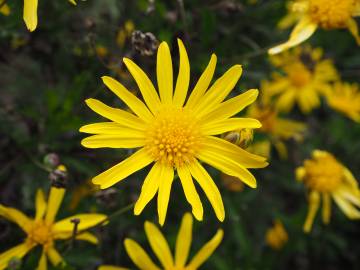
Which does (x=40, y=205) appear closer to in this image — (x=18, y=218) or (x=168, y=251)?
(x=18, y=218)

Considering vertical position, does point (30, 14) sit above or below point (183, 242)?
above

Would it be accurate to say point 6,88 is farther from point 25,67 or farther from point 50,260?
point 50,260

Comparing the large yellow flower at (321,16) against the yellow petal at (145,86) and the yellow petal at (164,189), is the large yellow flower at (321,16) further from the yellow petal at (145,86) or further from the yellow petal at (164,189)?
the yellow petal at (164,189)

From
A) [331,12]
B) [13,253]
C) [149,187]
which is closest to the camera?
[149,187]

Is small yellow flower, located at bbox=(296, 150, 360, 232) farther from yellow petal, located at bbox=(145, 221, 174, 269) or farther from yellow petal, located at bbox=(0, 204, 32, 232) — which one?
yellow petal, located at bbox=(0, 204, 32, 232)

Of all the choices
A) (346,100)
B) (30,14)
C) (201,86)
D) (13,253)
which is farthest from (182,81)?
(346,100)
